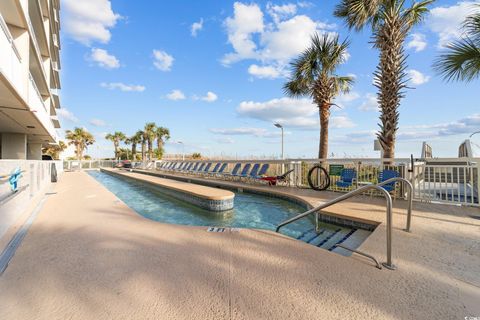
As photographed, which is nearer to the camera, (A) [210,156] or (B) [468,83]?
(B) [468,83]

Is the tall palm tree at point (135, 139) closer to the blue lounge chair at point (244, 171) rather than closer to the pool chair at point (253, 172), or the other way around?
the blue lounge chair at point (244, 171)

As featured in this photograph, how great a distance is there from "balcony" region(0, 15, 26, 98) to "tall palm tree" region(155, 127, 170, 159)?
101 feet

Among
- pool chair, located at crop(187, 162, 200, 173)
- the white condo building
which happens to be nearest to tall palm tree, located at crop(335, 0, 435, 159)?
the white condo building

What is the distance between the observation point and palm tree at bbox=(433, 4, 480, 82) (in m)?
4.57

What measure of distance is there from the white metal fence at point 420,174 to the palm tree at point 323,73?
2147 mm

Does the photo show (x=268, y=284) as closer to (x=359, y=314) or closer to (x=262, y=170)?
(x=359, y=314)

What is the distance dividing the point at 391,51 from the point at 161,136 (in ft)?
112

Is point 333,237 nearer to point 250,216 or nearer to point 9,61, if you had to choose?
point 250,216

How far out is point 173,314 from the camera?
144 cm

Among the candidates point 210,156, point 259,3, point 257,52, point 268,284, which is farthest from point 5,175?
point 210,156

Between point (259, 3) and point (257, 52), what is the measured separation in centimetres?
402

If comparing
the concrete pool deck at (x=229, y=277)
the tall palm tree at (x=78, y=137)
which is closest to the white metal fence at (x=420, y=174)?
the concrete pool deck at (x=229, y=277)

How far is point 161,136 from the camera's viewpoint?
3594 centimetres

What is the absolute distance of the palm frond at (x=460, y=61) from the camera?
4621 millimetres
